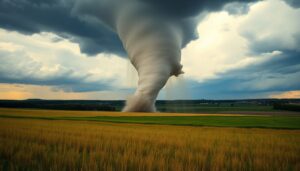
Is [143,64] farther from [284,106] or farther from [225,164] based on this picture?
[225,164]

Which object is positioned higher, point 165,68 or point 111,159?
point 165,68

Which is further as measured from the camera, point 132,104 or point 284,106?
point 284,106

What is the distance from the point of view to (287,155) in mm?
10242

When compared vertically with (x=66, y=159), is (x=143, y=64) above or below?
above

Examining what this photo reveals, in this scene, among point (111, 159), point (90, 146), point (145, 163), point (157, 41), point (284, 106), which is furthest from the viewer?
point (284, 106)

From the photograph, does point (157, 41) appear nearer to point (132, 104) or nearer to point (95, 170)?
point (132, 104)

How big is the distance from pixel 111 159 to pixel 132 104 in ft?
243

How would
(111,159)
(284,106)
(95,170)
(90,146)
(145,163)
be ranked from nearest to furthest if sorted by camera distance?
(95,170) → (145,163) → (111,159) → (90,146) → (284,106)

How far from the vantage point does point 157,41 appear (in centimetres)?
7950

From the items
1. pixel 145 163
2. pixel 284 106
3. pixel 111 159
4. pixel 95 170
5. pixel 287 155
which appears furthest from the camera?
pixel 284 106

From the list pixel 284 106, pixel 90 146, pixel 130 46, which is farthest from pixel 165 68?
pixel 90 146

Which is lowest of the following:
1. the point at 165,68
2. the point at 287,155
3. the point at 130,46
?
the point at 287,155

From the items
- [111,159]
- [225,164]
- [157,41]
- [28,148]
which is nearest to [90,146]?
[28,148]

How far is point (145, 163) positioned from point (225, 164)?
2300mm
